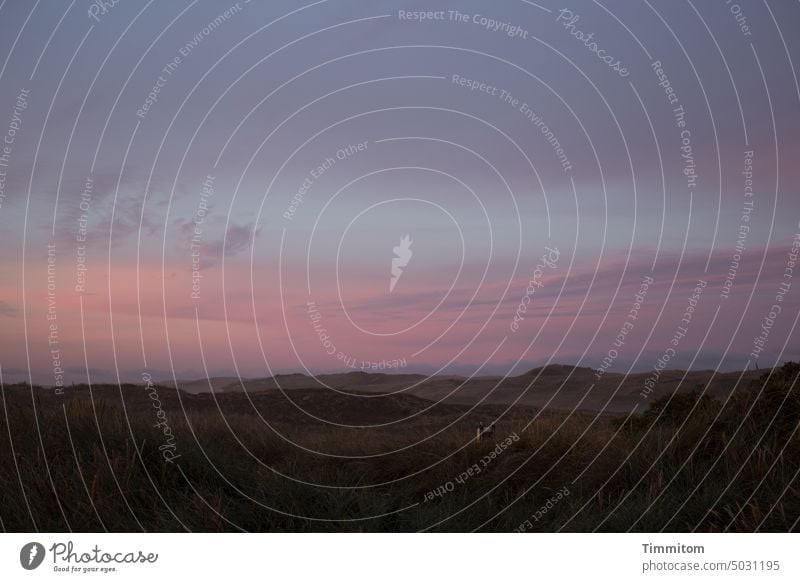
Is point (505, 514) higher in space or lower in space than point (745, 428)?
lower

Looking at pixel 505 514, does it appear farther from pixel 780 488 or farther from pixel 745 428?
pixel 745 428

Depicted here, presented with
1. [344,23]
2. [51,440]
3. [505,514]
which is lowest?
[505,514]
